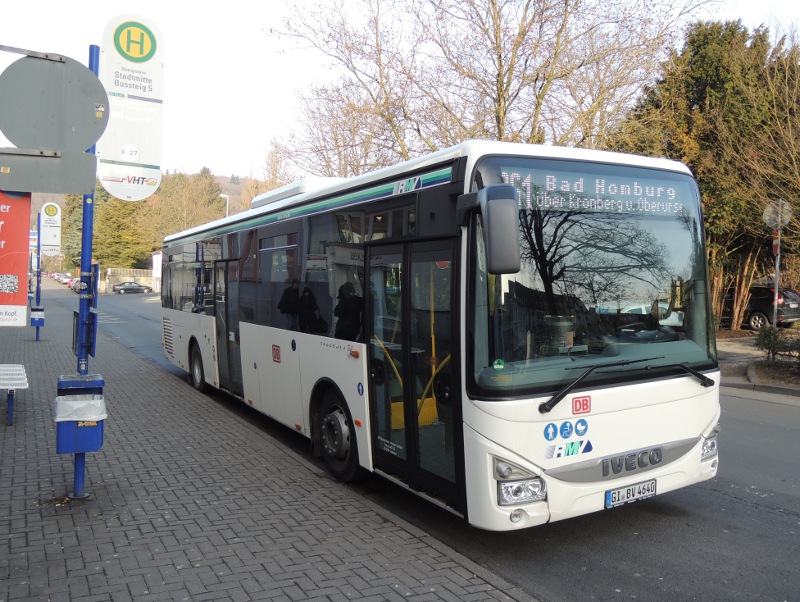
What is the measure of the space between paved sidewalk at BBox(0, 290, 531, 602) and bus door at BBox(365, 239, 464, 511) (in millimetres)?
521

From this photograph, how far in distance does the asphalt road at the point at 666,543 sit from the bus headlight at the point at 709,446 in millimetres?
622

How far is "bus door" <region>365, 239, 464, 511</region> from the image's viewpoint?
4.75 meters

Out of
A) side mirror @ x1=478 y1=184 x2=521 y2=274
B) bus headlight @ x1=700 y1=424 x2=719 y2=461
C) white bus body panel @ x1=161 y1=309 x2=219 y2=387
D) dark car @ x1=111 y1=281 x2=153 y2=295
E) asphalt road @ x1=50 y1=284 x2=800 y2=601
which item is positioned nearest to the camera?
side mirror @ x1=478 y1=184 x2=521 y2=274

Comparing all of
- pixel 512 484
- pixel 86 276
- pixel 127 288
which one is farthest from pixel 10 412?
pixel 127 288

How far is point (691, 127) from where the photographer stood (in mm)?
23016

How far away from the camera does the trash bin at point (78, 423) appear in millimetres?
5359

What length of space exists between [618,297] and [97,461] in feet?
17.7

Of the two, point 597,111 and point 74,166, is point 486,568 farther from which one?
point 597,111

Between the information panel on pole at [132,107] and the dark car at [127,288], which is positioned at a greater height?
the information panel on pole at [132,107]

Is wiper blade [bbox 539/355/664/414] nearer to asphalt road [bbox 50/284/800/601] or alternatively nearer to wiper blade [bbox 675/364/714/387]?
wiper blade [bbox 675/364/714/387]

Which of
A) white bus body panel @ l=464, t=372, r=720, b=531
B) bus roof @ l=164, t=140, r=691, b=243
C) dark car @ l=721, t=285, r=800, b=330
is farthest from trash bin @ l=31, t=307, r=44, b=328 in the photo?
dark car @ l=721, t=285, r=800, b=330

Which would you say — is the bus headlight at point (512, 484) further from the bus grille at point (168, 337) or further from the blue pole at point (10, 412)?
the bus grille at point (168, 337)

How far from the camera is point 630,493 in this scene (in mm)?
4766

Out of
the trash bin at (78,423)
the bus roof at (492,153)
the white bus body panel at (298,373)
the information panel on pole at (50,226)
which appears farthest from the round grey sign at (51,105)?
the information panel on pole at (50,226)
